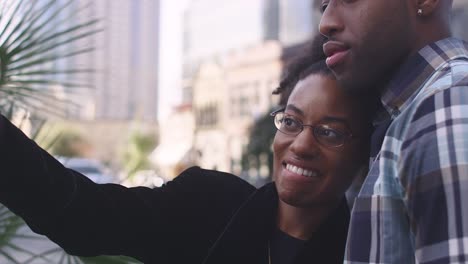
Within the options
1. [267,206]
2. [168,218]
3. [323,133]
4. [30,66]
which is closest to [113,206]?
[168,218]

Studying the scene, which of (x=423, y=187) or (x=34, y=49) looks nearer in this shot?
(x=423, y=187)

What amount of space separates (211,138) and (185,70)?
1741 centimetres

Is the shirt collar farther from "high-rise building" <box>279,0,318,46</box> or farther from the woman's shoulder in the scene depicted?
"high-rise building" <box>279,0,318,46</box>

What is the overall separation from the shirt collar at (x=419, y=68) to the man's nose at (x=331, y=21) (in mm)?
143

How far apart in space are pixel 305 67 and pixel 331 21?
53 cm

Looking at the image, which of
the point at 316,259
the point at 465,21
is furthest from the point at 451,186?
the point at 465,21

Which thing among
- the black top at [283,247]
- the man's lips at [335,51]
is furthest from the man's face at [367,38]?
the black top at [283,247]

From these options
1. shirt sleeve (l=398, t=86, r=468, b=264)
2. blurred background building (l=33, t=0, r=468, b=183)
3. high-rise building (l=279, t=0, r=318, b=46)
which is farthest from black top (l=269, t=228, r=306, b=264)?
high-rise building (l=279, t=0, r=318, b=46)

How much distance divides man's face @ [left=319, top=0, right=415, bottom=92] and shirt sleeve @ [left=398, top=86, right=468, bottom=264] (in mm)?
217

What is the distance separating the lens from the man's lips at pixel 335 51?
1.25 meters

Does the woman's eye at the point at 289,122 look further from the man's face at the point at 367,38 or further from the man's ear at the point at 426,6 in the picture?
the man's ear at the point at 426,6

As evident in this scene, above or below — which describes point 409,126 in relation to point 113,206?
above

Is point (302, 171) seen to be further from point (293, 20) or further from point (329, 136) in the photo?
point (293, 20)

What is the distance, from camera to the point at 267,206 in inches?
65.3
